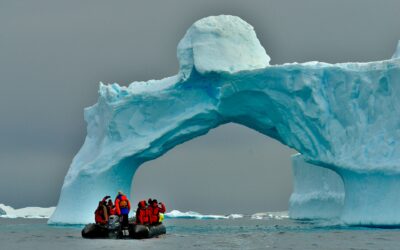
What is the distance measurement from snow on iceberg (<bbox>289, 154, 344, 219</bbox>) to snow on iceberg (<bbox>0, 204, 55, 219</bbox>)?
80.1 ft

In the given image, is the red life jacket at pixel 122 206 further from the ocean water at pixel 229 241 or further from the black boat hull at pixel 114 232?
the ocean water at pixel 229 241

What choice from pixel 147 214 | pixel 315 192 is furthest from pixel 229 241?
pixel 315 192

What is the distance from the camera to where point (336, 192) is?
148ft

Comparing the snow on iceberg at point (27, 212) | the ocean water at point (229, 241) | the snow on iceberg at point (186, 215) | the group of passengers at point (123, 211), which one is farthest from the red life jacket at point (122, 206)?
the snow on iceberg at point (27, 212)

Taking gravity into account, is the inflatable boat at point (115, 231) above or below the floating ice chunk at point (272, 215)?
below

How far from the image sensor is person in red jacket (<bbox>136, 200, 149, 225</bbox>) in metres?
25.7

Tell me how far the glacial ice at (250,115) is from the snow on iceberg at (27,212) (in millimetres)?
34230

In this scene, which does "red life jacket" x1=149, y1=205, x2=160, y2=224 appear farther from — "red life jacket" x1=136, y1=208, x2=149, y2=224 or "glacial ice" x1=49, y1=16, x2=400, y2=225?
"glacial ice" x1=49, y1=16, x2=400, y2=225

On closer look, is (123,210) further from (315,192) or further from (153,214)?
(315,192)

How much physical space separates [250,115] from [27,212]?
39.8 m

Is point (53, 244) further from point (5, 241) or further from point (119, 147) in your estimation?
point (119, 147)

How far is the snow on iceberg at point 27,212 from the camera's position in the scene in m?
67.8

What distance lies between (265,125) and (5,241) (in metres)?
10.9

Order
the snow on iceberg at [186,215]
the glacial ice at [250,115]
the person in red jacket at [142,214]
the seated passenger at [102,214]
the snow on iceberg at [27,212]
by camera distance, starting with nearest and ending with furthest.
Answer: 1. the seated passenger at [102,214]
2. the person in red jacket at [142,214]
3. the glacial ice at [250,115]
4. the snow on iceberg at [186,215]
5. the snow on iceberg at [27,212]
